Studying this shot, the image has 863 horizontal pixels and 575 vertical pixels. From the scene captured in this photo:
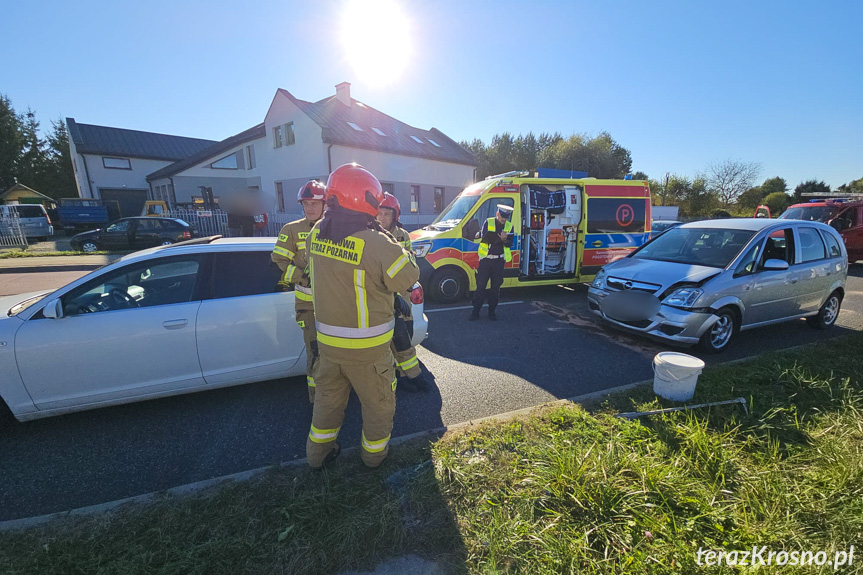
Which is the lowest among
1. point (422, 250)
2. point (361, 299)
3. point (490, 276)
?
point (490, 276)

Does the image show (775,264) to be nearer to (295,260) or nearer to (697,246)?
(697,246)

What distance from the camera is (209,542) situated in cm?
189

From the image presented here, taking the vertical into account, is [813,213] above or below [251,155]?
below

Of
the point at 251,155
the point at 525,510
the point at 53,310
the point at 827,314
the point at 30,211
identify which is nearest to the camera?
the point at 525,510

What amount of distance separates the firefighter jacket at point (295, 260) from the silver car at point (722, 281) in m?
3.99

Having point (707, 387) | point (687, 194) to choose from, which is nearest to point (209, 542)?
point (707, 387)

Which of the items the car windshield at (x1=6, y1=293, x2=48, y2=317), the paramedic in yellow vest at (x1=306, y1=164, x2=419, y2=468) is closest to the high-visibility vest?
the paramedic in yellow vest at (x1=306, y1=164, x2=419, y2=468)

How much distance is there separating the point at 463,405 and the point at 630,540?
→ 1739 mm

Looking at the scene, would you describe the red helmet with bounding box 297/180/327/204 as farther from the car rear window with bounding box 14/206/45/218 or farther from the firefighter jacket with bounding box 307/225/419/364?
the car rear window with bounding box 14/206/45/218

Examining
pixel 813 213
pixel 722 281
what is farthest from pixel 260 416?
pixel 813 213

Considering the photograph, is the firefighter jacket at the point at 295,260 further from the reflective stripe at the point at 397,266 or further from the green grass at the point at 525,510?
the green grass at the point at 525,510

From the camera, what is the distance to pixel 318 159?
62.1 ft

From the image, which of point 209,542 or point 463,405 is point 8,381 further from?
point 463,405

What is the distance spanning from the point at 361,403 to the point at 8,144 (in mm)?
48287
